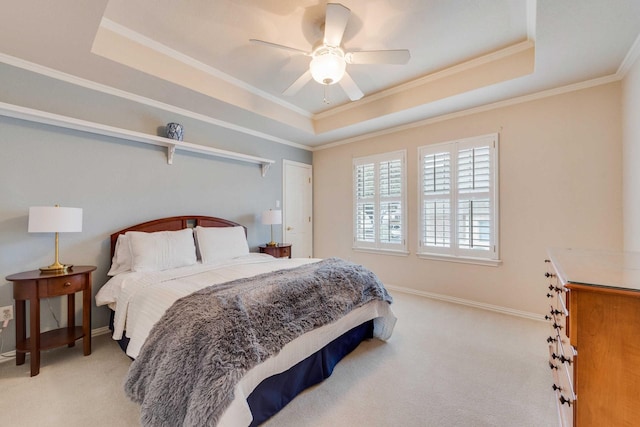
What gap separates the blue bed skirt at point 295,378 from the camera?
5.01 ft

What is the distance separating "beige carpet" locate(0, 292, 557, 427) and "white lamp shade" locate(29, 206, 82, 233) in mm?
1099

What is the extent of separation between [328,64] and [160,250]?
238 cm

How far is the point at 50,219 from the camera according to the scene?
2.09 m

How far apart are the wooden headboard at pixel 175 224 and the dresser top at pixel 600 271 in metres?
3.48

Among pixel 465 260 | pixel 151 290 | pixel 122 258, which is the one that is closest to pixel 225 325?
pixel 151 290

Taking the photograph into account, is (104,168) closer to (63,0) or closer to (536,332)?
(63,0)

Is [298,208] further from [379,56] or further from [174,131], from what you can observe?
[379,56]

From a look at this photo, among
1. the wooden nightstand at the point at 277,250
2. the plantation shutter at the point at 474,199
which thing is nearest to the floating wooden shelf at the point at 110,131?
the wooden nightstand at the point at 277,250

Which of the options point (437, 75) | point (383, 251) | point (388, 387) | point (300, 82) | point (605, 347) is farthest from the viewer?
point (383, 251)

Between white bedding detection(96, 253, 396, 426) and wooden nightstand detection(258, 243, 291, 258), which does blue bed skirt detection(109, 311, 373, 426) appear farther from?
wooden nightstand detection(258, 243, 291, 258)

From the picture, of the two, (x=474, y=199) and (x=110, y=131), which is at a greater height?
(x=110, y=131)

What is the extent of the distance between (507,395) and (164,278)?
2738 mm

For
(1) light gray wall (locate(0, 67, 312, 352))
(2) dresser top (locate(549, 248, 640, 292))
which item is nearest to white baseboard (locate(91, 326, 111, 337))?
(1) light gray wall (locate(0, 67, 312, 352))

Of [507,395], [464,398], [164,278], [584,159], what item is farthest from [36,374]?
[584,159]
